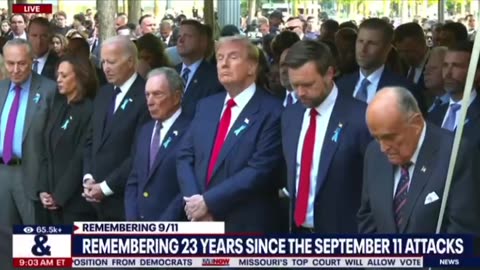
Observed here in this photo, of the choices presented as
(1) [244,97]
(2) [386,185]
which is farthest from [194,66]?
(2) [386,185]

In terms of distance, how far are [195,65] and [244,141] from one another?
11.1 ft

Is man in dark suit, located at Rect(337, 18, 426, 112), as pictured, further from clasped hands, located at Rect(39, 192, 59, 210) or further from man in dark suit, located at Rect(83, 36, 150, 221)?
clasped hands, located at Rect(39, 192, 59, 210)

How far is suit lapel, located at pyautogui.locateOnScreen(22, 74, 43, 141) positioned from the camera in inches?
320

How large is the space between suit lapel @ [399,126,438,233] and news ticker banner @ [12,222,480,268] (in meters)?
0.16

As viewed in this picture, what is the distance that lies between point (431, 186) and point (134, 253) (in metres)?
1.59

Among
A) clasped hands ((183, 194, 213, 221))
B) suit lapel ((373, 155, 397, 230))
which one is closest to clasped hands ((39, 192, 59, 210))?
clasped hands ((183, 194, 213, 221))

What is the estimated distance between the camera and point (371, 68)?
26.6ft

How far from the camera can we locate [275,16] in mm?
23453

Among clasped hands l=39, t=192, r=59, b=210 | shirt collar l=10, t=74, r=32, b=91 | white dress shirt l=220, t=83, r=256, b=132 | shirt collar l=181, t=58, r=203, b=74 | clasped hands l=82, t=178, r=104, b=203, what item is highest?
white dress shirt l=220, t=83, r=256, b=132

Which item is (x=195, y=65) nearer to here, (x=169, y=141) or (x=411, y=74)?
(x=411, y=74)

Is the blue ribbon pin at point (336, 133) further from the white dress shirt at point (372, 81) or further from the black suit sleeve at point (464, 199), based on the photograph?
the white dress shirt at point (372, 81)

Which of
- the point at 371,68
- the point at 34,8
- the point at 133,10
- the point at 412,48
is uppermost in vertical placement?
the point at 371,68

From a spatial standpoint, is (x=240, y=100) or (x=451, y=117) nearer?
(x=240, y=100)

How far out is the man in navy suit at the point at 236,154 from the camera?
247 inches
